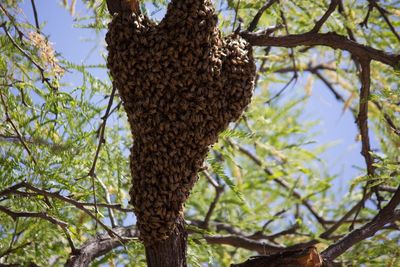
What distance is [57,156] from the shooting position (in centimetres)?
344

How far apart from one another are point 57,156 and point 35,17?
793 mm

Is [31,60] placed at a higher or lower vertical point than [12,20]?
lower

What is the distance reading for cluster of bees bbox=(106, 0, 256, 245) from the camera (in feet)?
9.18

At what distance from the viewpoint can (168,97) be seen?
111 inches

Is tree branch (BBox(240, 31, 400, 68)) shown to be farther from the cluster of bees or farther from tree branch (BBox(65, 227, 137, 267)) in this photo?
tree branch (BBox(65, 227, 137, 267))

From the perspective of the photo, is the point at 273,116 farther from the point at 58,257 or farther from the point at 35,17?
the point at 35,17

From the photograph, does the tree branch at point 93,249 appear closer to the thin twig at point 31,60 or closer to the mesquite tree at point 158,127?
the mesquite tree at point 158,127

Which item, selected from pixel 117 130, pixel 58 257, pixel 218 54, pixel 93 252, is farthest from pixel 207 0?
pixel 58 257

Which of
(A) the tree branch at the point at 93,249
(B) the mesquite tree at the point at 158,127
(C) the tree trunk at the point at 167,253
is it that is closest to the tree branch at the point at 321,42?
(B) the mesquite tree at the point at 158,127

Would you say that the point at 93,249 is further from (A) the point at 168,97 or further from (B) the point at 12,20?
(B) the point at 12,20

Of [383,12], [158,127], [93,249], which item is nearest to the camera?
[158,127]

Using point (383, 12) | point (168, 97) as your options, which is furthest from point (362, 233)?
point (383, 12)

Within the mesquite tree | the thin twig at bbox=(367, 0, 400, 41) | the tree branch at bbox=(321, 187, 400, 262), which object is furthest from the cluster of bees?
the thin twig at bbox=(367, 0, 400, 41)

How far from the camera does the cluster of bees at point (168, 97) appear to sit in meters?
2.80
